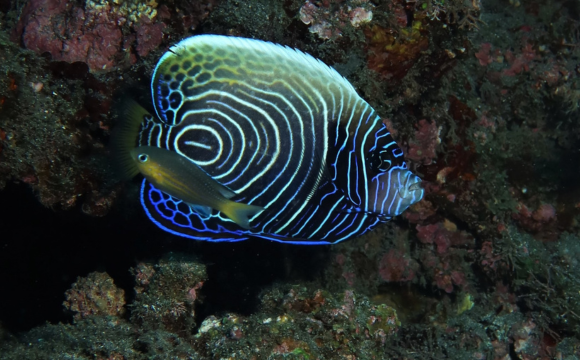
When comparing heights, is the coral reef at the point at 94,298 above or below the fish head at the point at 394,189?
below

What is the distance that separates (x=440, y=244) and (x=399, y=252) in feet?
1.94

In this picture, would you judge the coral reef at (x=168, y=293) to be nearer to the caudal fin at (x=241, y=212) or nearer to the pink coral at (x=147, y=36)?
the caudal fin at (x=241, y=212)

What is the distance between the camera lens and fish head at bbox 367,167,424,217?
2.13 meters

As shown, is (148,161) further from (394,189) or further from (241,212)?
(394,189)

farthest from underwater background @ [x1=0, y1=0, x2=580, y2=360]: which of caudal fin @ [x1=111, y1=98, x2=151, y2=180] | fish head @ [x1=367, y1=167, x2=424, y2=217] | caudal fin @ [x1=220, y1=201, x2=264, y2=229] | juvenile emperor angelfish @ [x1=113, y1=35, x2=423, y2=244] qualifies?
fish head @ [x1=367, y1=167, x2=424, y2=217]

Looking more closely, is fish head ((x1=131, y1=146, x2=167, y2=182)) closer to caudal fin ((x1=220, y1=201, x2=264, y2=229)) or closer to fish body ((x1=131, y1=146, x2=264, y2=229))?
fish body ((x1=131, y1=146, x2=264, y2=229))

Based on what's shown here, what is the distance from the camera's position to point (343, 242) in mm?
4250

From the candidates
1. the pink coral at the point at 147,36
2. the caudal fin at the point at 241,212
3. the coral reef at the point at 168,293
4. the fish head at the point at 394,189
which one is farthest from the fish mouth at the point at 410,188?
the pink coral at the point at 147,36

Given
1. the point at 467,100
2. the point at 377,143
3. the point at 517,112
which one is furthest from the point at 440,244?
the point at 377,143

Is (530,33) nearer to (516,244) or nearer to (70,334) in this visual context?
(516,244)

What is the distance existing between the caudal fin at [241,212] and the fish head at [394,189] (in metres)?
0.68

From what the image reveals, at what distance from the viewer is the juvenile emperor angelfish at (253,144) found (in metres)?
1.95

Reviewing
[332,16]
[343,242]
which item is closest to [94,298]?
[343,242]

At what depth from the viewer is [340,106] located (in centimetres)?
207
